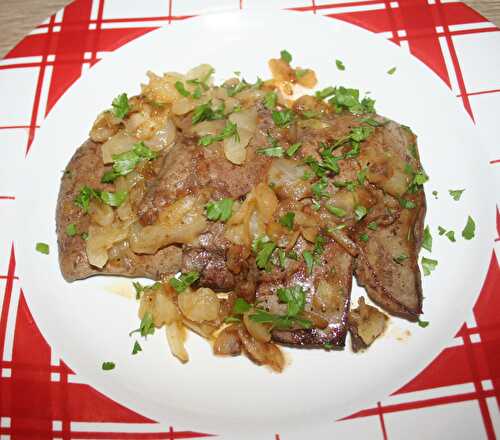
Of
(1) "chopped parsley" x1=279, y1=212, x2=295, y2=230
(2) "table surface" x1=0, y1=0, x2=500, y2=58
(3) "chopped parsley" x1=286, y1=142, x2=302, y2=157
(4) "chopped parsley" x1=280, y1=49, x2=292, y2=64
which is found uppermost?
(2) "table surface" x1=0, y1=0, x2=500, y2=58

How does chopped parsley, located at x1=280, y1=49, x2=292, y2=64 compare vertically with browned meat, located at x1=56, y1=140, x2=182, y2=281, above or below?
above

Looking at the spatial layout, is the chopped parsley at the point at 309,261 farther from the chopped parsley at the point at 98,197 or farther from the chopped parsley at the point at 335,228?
the chopped parsley at the point at 98,197

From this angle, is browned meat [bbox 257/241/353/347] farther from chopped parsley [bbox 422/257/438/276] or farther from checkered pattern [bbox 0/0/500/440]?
chopped parsley [bbox 422/257/438/276]

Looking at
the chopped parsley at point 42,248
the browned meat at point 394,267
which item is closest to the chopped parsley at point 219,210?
the browned meat at point 394,267

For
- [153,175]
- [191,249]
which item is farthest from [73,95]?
[191,249]

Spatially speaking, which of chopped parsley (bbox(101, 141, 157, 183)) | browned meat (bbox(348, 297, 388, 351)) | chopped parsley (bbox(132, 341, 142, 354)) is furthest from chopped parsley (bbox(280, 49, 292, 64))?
chopped parsley (bbox(132, 341, 142, 354))

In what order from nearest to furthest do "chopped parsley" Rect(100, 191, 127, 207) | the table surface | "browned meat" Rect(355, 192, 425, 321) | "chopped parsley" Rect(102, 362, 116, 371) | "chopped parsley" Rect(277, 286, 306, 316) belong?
"chopped parsley" Rect(277, 286, 306, 316) < "browned meat" Rect(355, 192, 425, 321) < "chopped parsley" Rect(102, 362, 116, 371) < "chopped parsley" Rect(100, 191, 127, 207) < the table surface

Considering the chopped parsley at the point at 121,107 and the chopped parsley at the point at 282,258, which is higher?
the chopped parsley at the point at 121,107
